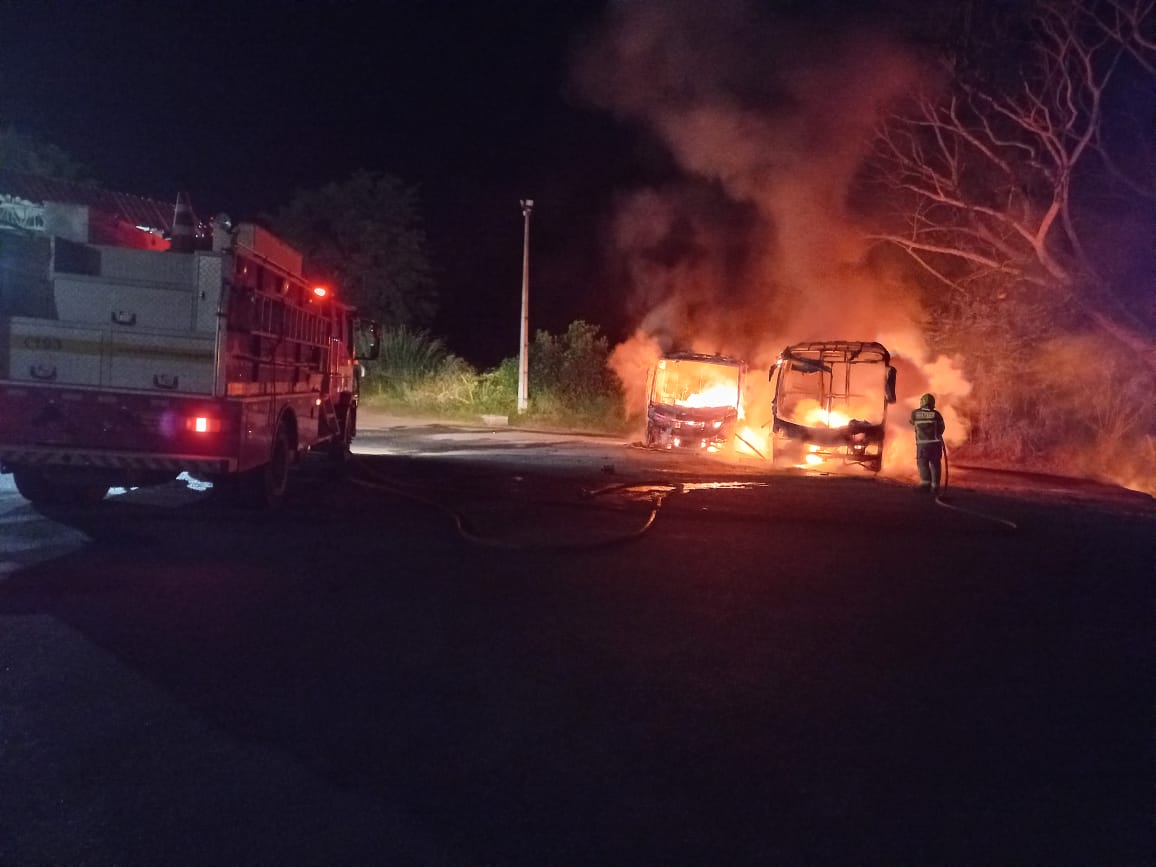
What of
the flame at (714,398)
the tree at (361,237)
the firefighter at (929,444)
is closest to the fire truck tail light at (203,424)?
the firefighter at (929,444)

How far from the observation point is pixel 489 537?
10.3 m

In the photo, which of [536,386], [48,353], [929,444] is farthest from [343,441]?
[536,386]

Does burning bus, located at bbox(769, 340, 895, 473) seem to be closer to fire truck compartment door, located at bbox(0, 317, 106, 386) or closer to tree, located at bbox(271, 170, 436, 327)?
fire truck compartment door, located at bbox(0, 317, 106, 386)

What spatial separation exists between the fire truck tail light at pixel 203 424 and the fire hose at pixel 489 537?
2.42m

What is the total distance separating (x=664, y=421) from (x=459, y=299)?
102ft

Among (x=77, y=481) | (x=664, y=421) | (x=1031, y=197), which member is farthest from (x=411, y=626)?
(x=1031, y=197)

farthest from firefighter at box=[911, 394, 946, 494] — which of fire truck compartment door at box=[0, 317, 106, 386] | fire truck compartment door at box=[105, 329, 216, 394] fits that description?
fire truck compartment door at box=[0, 317, 106, 386]

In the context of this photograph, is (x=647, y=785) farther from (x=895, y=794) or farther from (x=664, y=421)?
(x=664, y=421)

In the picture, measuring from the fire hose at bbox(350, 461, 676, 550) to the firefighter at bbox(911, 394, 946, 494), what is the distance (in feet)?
11.9

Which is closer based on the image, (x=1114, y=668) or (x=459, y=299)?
(x=1114, y=668)

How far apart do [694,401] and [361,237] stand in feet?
72.3

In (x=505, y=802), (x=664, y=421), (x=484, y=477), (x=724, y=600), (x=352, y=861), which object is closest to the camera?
(x=352, y=861)

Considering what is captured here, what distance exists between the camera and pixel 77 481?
10867 millimetres

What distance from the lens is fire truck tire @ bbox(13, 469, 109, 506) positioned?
11.1 meters
